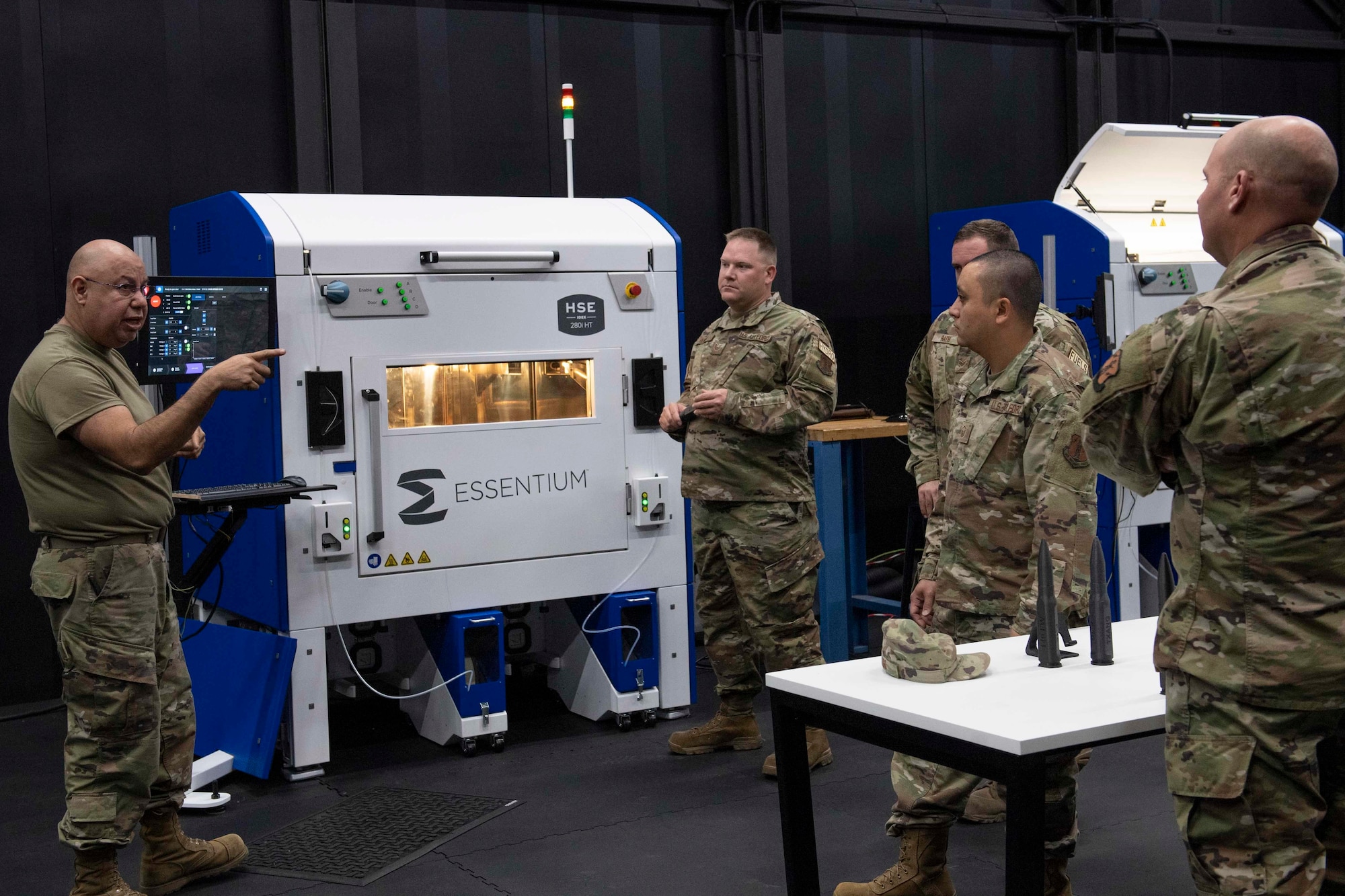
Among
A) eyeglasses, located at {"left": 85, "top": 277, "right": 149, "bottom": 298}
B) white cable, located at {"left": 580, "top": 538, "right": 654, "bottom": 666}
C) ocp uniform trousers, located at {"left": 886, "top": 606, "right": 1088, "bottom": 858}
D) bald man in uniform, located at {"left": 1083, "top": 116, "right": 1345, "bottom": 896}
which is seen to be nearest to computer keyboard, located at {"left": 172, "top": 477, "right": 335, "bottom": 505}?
eyeglasses, located at {"left": 85, "top": 277, "right": 149, "bottom": 298}

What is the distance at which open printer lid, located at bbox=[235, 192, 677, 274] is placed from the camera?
426cm

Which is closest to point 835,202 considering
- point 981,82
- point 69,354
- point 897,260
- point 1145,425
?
point 897,260

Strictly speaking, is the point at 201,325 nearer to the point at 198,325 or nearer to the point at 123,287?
the point at 198,325

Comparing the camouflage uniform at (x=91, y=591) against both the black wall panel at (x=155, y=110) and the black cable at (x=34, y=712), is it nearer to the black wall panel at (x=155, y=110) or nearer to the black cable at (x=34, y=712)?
the black cable at (x=34, y=712)

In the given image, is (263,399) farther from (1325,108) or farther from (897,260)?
(1325,108)

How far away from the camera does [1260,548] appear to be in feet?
6.13

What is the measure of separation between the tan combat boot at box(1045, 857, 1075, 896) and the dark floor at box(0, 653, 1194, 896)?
50cm

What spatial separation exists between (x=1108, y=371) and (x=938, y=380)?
2.14 meters

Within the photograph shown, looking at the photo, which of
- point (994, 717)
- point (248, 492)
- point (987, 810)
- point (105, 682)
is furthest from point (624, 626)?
point (994, 717)

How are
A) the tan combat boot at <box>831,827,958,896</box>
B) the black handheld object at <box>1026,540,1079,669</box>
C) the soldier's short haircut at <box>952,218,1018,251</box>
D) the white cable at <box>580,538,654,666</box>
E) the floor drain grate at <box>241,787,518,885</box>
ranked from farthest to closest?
the white cable at <box>580,538,654,666</box>
the soldier's short haircut at <box>952,218,1018,251</box>
the floor drain grate at <box>241,787,518,885</box>
the tan combat boot at <box>831,827,958,896</box>
the black handheld object at <box>1026,540,1079,669</box>

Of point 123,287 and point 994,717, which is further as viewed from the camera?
point 123,287

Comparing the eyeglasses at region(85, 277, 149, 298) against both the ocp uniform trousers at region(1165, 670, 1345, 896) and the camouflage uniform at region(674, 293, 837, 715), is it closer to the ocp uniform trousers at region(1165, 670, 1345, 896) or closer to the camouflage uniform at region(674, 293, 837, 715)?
the camouflage uniform at region(674, 293, 837, 715)

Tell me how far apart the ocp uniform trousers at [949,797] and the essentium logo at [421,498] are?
85.1 inches

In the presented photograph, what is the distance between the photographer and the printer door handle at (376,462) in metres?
4.32
